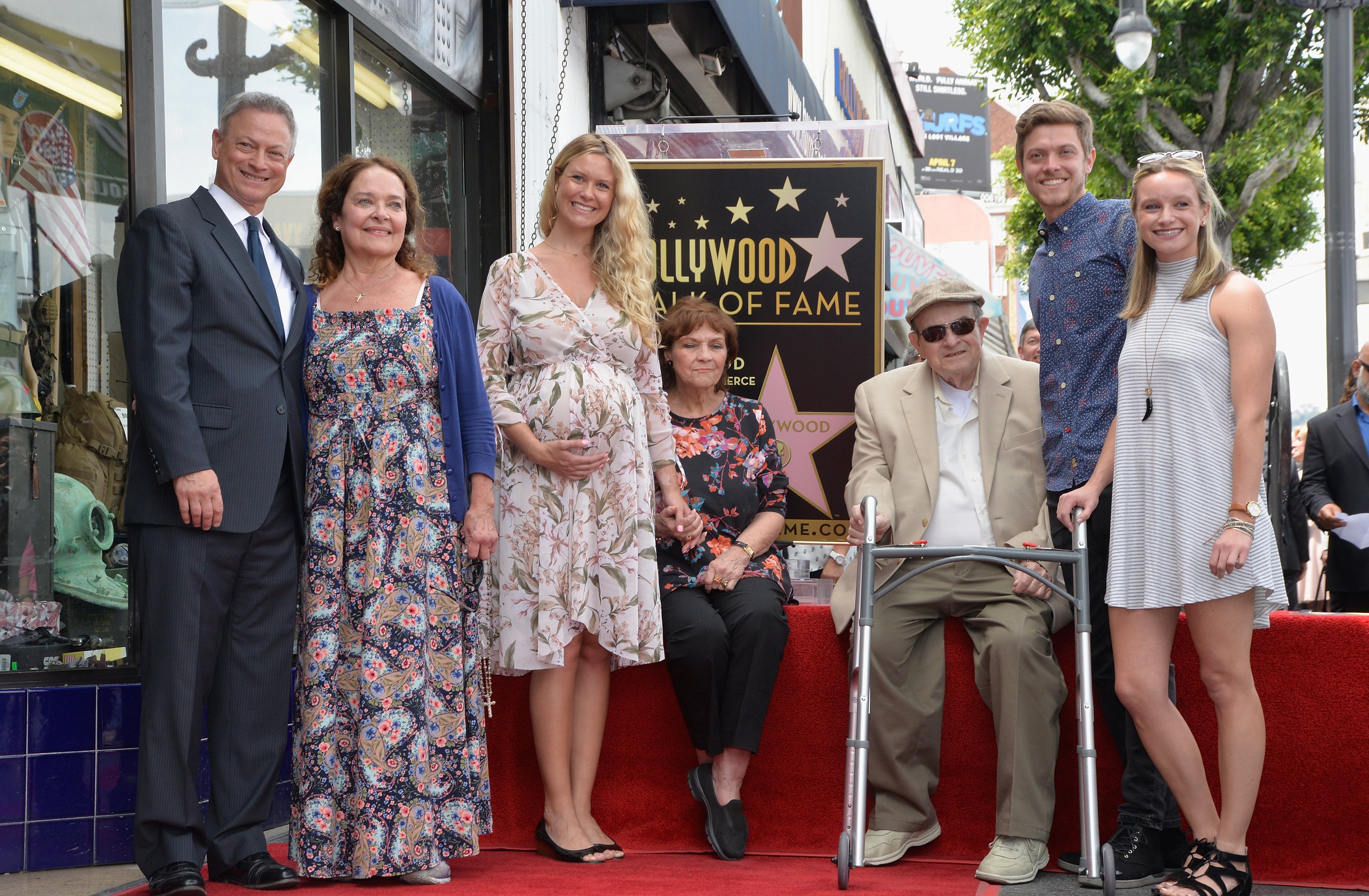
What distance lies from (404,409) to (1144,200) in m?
2.21

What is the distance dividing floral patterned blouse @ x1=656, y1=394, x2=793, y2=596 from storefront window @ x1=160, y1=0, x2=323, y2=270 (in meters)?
1.74

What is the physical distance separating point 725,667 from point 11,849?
2217mm

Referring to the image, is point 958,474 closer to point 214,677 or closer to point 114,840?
point 214,677

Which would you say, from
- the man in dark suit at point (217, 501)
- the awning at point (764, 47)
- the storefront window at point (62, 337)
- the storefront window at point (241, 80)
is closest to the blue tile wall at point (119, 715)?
the storefront window at point (62, 337)

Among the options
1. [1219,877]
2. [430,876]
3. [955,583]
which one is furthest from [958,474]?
[430,876]

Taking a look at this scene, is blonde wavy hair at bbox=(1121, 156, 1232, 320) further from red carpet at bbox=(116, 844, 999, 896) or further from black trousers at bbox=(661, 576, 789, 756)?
red carpet at bbox=(116, 844, 999, 896)

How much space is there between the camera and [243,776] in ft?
12.4

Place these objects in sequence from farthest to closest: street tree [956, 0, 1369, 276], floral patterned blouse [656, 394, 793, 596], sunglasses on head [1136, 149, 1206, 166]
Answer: street tree [956, 0, 1369, 276]
floral patterned blouse [656, 394, 793, 596]
sunglasses on head [1136, 149, 1206, 166]

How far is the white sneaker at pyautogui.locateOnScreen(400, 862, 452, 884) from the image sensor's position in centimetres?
383

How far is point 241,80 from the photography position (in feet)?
17.1

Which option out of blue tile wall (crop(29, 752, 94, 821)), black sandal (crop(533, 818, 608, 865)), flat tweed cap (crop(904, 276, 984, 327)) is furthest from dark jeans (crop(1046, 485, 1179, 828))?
blue tile wall (crop(29, 752, 94, 821))

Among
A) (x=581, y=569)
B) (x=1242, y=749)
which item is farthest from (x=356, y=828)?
(x=1242, y=749)

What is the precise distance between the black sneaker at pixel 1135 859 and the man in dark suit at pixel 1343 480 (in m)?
3.39

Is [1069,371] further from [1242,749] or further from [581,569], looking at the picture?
[581,569]
